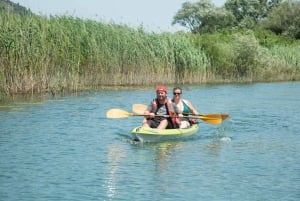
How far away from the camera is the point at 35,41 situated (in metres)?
23.3

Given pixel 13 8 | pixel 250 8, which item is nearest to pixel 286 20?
pixel 250 8

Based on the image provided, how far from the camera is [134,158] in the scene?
13.2 meters

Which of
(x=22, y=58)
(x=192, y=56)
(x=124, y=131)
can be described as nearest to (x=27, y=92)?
(x=22, y=58)

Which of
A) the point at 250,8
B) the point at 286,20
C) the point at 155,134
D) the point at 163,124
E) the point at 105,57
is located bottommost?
the point at 155,134

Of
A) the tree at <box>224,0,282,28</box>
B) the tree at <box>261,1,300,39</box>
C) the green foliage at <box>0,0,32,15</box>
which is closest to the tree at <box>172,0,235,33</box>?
the tree at <box>224,0,282,28</box>

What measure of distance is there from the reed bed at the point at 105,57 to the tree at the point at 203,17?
106ft

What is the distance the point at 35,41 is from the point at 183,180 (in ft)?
43.0

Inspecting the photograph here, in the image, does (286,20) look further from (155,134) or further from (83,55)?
(155,134)

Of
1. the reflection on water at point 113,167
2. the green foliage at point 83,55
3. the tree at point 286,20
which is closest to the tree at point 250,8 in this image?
the tree at point 286,20

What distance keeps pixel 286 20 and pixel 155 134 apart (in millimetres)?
47608

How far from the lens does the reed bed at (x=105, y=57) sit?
22656 millimetres

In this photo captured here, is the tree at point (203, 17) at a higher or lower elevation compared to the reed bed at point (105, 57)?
higher

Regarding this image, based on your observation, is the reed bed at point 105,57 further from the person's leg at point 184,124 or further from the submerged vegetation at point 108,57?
the person's leg at point 184,124

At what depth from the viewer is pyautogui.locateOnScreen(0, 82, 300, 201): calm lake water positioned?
10562 millimetres
